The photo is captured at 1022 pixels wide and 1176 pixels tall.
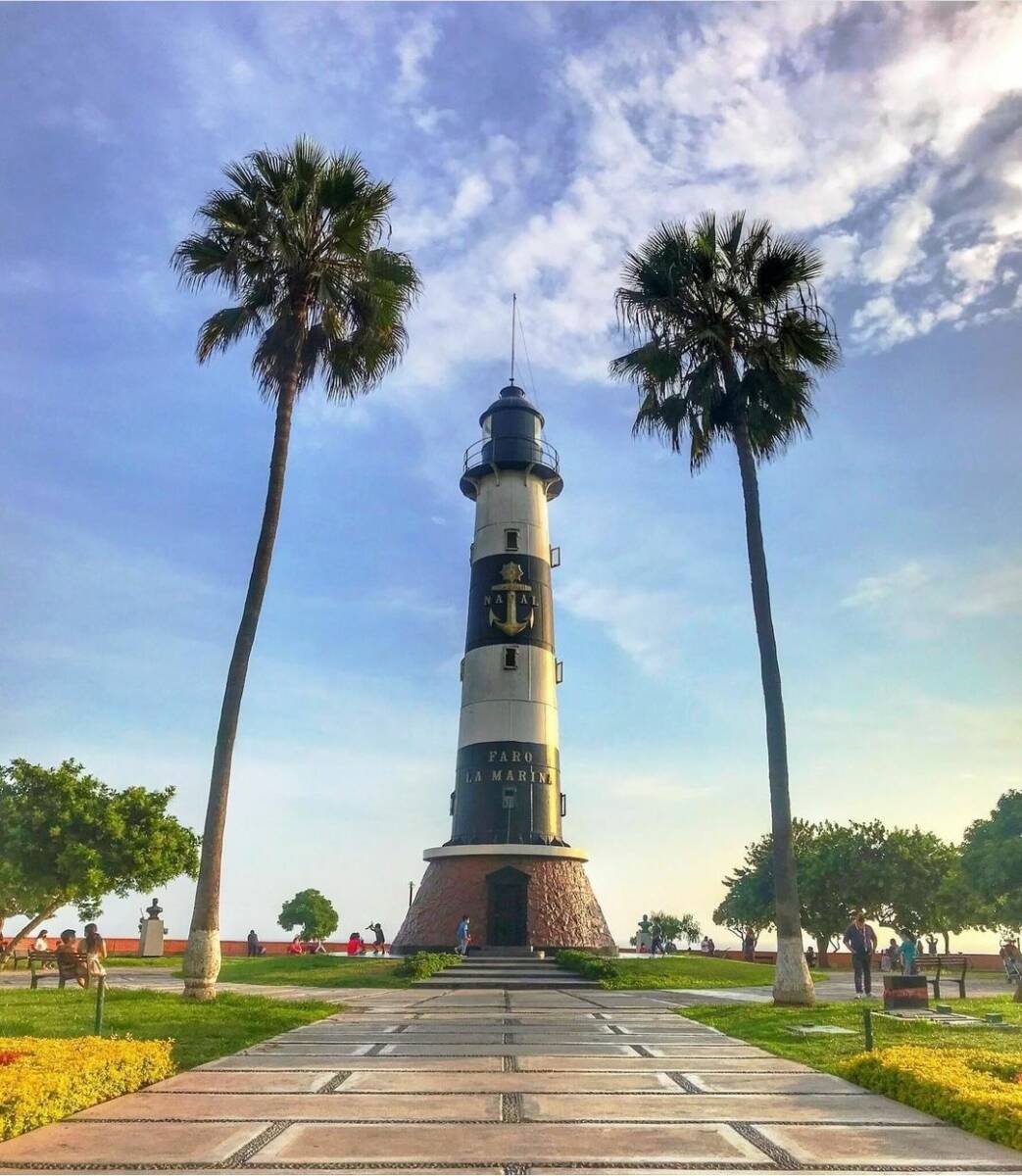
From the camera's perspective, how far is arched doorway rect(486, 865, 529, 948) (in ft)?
104

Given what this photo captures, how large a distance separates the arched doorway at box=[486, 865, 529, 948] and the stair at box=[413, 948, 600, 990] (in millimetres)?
472

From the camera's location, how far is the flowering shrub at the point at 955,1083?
20.3 feet

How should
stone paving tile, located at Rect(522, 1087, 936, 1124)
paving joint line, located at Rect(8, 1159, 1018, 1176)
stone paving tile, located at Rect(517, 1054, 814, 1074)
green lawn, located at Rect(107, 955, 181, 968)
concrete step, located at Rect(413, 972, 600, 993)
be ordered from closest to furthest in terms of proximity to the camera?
paving joint line, located at Rect(8, 1159, 1018, 1176)
stone paving tile, located at Rect(522, 1087, 936, 1124)
stone paving tile, located at Rect(517, 1054, 814, 1074)
concrete step, located at Rect(413, 972, 600, 993)
green lawn, located at Rect(107, 955, 181, 968)

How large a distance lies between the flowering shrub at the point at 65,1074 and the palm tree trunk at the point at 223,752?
24.9ft

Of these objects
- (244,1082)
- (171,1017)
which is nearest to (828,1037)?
(244,1082)

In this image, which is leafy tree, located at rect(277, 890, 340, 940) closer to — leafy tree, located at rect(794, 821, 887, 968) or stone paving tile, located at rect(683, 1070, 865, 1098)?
leafy tree, located at rect(794, 821, 887, 968)

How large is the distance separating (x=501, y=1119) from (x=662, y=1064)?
353 cm

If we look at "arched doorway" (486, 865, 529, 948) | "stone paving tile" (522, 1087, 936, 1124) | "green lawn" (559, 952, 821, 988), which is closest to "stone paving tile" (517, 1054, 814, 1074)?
"stone paving tile" (522, 1087, 936, 1124)

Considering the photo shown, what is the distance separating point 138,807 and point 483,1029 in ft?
94.2

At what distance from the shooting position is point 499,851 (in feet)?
107

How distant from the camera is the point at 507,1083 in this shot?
7.98m

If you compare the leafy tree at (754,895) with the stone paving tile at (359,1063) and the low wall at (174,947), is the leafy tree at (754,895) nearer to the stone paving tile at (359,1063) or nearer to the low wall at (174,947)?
the low wall at (174,947)

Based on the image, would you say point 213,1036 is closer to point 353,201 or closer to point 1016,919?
point 353,201

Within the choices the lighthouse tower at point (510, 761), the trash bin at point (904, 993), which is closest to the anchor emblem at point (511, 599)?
the lighthouse tower at point (510, 761)
